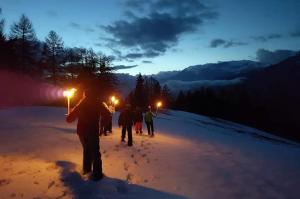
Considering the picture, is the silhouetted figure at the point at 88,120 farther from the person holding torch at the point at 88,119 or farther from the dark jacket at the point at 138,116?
the dark jacket at the point at 138,116

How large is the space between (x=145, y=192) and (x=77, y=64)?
69.9 metres

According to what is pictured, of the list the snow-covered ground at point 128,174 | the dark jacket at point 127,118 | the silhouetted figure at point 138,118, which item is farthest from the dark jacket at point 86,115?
the silhouetted figure at point 138,118

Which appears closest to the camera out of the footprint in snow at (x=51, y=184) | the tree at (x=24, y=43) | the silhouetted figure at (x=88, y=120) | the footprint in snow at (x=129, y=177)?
the footprint in snow at (x=51, y=184)

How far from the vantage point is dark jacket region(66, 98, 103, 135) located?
10.2 metres

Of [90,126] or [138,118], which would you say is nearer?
[90,126]

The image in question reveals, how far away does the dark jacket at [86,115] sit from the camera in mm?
10250

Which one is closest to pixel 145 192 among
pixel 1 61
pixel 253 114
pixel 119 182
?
pixel 119 182

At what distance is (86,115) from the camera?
10.3 meters

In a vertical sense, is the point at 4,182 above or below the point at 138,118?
below

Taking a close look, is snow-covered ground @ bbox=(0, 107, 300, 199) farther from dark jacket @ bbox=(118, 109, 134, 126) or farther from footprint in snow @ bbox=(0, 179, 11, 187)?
dark jacket @ bbox=(118, 109, 134, 126)

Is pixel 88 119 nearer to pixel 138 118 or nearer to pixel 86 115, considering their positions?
pixel 86 115

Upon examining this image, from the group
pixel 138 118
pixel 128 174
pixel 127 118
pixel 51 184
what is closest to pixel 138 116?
pixel 138 118

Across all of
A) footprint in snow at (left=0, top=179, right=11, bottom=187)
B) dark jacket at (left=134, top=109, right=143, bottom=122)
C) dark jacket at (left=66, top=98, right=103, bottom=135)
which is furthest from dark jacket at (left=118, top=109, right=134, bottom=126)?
footprint in snow at (left=0, top=179, right=11, bottom=187)

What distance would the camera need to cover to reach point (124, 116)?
2033 cm
